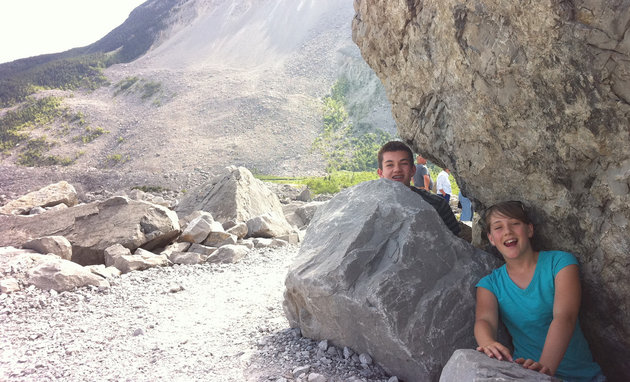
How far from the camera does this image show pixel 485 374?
2.54m

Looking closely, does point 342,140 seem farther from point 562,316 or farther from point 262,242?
point 562,316

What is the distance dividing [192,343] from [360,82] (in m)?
61.2

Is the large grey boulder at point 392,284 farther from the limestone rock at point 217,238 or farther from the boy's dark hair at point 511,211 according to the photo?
the limestone rock at point 217,238

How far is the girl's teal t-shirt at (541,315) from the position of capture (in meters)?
3.16

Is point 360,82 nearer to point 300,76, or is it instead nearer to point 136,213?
point 300,76

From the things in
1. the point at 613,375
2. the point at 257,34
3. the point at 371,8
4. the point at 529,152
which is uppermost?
the point at 257,34

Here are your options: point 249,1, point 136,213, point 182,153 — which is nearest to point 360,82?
point 182,153

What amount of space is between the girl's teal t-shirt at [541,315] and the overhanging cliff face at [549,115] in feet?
1.50

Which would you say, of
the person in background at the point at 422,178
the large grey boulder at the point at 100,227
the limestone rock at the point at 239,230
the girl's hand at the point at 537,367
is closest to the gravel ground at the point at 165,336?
the girl's hand at the point at 537,367

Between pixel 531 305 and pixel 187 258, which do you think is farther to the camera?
pixel 187 258

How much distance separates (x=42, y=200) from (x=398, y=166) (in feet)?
50.6

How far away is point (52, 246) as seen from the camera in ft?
27.4

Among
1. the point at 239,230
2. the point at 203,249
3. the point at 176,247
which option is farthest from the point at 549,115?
the point at 239,230

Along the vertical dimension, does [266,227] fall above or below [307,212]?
above
